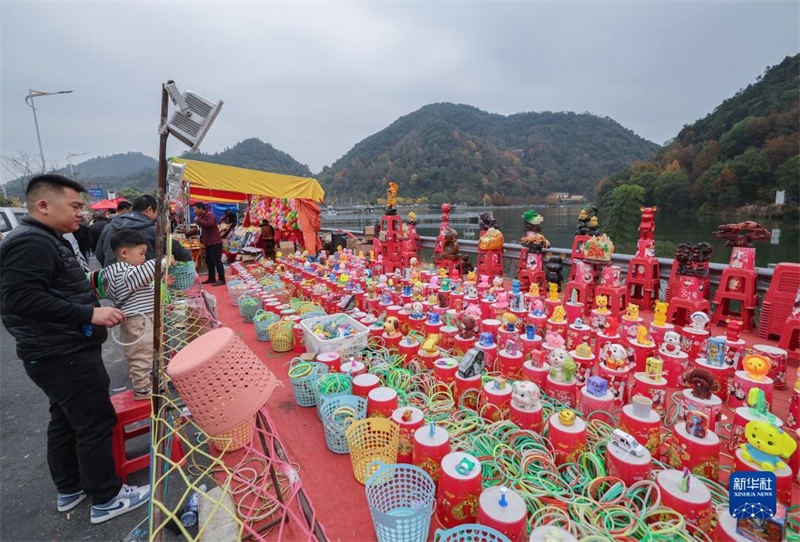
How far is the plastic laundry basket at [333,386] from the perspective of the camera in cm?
272

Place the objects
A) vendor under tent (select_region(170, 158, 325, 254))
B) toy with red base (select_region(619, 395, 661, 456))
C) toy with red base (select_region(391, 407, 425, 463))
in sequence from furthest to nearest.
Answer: vendor under tent (select_region(170, 158, 325, 254)) → toy with red base (select_region(391, 407, 425, 463)) → toy with red base (select_region(619, 395, 661, 456))

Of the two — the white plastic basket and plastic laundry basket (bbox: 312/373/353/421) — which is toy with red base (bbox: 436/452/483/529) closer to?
plastic laundry basket (bbox: 312/373/353/421)

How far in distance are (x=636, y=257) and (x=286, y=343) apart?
480cm

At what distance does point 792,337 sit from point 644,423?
9.34ft

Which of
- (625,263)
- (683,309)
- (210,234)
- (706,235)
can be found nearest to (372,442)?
(683,309)

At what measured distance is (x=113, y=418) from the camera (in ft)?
7.18

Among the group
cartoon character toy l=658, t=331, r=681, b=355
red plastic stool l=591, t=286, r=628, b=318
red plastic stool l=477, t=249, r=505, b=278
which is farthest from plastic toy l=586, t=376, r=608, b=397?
red plastic stool l=477, t=249, r=505, b=278

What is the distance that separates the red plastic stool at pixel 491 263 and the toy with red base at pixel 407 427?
13.8 feet

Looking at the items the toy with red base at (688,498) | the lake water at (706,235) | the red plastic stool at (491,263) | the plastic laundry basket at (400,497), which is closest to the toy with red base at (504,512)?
the plastic laundry basket at (400,497)

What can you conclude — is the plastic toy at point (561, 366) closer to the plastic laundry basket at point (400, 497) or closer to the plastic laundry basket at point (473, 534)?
the plastic laundry basket at point (400, 497)

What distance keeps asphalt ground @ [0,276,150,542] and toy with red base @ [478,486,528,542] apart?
6.77ft

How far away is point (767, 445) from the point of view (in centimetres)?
170

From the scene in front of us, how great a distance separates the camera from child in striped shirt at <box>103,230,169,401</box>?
8.59 ft

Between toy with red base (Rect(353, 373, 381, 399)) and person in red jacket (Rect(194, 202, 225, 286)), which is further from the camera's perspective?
person in red jacket (Rect(194, 202, 225, 286))
